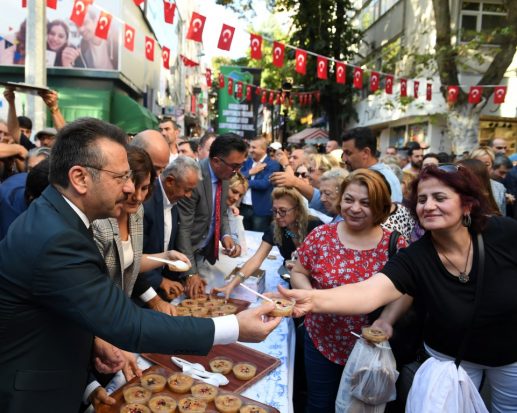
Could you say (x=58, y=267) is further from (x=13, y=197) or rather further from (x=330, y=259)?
(x=13, y=197)

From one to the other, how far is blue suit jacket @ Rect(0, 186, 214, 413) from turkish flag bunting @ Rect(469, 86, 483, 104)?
11127mm

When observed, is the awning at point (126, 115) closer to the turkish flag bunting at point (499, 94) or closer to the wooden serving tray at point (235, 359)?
the turkish flag bunting at point (499, 94)

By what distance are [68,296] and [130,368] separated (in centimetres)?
89

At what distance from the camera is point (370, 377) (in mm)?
2084

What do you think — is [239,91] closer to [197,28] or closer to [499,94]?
[197,28]

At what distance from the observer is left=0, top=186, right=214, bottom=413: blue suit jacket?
1.33m

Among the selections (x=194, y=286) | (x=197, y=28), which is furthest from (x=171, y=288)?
(x=197, y=28)

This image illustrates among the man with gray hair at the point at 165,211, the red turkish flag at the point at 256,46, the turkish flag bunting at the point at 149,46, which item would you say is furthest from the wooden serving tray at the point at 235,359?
the turkish flag bunting at the point at 149,46

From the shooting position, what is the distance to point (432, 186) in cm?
209

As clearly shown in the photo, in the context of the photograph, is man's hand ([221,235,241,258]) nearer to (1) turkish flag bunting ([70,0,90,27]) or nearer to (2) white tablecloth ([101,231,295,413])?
(2) white tablecloth ([101,231,295,413])

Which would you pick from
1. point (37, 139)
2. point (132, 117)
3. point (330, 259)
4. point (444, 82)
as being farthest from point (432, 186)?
point (132, 117)

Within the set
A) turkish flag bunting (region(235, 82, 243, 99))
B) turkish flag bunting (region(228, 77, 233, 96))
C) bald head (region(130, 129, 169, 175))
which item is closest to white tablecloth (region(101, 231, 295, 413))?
bald head (region(130, 129, 169, 175))

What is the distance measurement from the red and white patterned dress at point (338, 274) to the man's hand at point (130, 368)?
1.09 meters

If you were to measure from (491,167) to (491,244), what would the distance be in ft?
13.3
